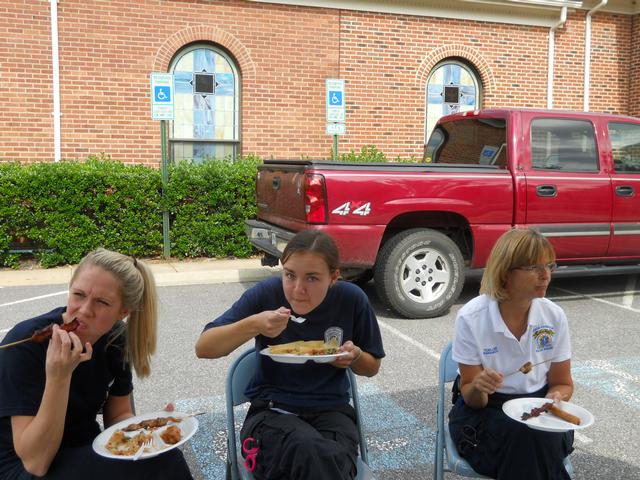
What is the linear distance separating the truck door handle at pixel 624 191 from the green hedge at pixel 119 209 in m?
5.32

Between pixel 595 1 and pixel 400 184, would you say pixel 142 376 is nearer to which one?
pixel 400 184

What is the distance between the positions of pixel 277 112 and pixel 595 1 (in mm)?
7596

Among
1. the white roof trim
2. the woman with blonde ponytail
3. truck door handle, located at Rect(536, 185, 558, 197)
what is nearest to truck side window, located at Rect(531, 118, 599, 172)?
truck door handle, located at Rect(536, 185, 558, 197)

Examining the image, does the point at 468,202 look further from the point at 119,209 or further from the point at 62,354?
the point at 119,209

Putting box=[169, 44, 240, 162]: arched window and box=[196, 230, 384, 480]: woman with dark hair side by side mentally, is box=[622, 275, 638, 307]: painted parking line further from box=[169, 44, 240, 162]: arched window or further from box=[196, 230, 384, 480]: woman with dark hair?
box=[169, 44, 240, 162]: arched window

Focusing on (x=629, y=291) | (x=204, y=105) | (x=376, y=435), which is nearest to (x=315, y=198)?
(x=376, y=435)

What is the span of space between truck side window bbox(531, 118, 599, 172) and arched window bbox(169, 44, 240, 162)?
6.17 meters

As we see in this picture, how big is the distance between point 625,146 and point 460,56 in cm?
654

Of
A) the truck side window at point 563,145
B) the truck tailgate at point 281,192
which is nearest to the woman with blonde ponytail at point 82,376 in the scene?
the truck tailgate at point 281,192

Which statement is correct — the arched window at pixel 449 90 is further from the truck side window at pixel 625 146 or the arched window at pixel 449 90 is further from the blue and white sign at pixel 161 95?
the truck side window at pixel 625 146

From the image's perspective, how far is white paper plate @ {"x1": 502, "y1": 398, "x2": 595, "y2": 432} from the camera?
2.26 meters

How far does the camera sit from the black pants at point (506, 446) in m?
2.39

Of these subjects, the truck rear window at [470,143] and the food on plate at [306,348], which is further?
the truck rear window at [470,143]

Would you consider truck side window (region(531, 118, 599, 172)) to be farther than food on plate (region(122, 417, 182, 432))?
Yes
